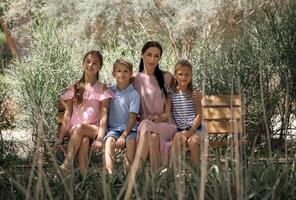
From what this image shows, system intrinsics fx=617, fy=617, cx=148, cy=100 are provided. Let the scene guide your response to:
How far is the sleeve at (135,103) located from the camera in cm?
458

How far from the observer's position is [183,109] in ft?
15.4

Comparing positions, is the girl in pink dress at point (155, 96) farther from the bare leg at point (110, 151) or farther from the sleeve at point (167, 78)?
the bare leg at point (110, 151)

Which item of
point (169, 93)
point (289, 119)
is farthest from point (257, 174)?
point (289, 119)

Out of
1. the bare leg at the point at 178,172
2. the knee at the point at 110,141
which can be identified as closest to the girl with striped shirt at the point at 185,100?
the knee at the point at 110,141

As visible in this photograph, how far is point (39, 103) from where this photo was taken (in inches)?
265

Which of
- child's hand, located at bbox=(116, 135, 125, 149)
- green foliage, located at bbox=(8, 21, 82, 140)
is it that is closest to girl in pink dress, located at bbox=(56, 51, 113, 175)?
child's hand, located at bbox=(116, 135, 125, 149)

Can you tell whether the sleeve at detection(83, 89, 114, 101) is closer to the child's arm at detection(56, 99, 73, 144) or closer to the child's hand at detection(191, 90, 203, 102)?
the child's arm at detection(56, 99, 73, 144)

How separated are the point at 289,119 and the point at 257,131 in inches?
14.1

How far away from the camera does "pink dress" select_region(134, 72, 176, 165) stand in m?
4.43

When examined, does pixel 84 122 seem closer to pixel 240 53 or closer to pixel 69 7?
pixel 240 53

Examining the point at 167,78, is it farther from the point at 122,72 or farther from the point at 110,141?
the point at 110,141

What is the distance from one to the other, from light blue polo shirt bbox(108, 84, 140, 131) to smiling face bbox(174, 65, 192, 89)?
35cm

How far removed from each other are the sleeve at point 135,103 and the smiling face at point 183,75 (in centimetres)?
35

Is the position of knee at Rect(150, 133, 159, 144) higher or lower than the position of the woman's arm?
lower
